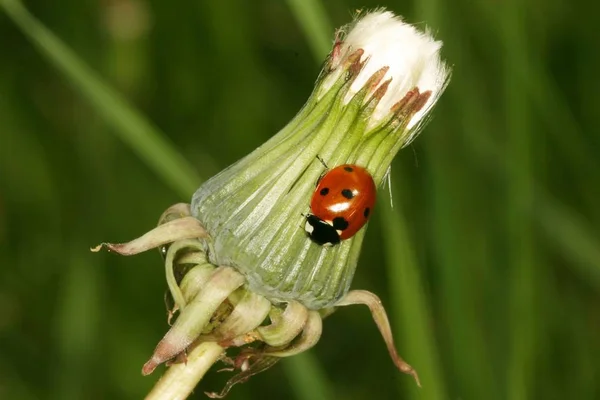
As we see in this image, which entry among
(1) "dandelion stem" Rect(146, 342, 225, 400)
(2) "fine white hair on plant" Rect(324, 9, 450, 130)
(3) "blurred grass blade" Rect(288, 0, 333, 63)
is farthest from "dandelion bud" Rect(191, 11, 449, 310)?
(3) "blurred grass blade" Rect(288, 0, 333, 63)

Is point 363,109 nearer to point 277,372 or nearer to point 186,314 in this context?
point 186,314

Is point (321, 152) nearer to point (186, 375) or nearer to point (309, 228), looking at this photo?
Answer: point (309, 228)

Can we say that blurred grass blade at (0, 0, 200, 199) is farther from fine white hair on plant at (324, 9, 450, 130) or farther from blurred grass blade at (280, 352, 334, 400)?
fine white hair on plant at (324, 9, 450, 130)

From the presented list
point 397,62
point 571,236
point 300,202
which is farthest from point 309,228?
point 571,236

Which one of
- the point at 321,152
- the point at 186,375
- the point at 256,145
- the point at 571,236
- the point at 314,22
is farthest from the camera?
the point at 256,145

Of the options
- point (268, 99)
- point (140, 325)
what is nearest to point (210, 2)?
point (268, 99)

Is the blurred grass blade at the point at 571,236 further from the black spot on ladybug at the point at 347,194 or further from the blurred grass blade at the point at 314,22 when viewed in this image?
the black spot on ladybug at the point at 347,194
